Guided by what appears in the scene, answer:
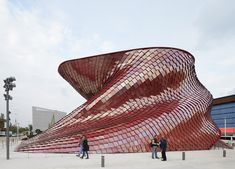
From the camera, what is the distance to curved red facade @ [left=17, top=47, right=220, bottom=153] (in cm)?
2781

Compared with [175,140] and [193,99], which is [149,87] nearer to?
[193,99]

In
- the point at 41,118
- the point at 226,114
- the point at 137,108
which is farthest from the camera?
the point at 226,114

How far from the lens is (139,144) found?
27.7 meters

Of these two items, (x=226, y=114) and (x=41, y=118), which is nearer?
(x=41, y=118)

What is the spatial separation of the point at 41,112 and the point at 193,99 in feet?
198

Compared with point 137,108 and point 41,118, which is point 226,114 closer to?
point 41,118

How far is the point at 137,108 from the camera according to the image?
33.1 m

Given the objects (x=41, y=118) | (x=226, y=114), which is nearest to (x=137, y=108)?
(x=41, y=118)

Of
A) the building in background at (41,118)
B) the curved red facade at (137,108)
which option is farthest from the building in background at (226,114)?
the curved red facade at (137,108)

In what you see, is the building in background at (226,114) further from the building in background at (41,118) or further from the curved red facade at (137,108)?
the curved red facade at (137,108)

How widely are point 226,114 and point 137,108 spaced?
226ft

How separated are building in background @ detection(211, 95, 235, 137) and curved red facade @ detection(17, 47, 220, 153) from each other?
180 feet

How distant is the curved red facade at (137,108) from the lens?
2781cm

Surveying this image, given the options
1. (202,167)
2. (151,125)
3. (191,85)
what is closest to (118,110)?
(151,125)
